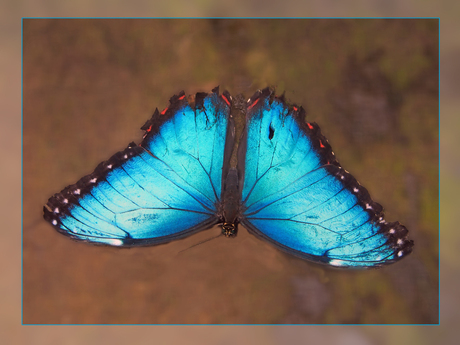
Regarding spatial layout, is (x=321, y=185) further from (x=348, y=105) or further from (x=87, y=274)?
(x=87, y=274)

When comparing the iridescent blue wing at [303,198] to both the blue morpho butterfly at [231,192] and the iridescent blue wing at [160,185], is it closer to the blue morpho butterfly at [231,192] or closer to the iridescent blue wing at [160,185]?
the blue morpho butterfly at [231,192]

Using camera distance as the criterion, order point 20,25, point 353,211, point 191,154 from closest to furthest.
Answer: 1. point 353,211
2. point 191,154
3. point 20,25

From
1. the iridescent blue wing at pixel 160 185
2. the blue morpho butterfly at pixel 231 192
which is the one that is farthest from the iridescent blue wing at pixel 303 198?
the iridescent blue wing at pixel 160 185

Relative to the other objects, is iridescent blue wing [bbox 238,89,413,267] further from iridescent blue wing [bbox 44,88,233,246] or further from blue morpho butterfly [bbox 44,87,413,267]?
iridescent blue wing [bbox 44,88,233,246]

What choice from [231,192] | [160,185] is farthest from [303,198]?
[160,185]

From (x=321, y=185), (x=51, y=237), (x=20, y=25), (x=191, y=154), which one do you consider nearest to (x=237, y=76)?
(x=191, y=154)

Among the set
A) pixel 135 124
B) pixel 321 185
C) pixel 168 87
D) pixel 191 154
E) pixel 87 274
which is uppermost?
pixel 168 87
